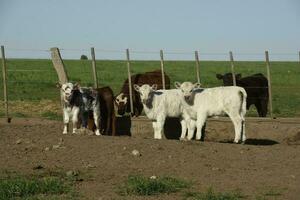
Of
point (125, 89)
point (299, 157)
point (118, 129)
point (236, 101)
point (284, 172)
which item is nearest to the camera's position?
point (284, 172)

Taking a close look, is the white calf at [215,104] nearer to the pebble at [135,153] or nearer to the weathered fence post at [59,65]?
the weathered fence post at [59,65]

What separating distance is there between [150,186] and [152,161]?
2495mm

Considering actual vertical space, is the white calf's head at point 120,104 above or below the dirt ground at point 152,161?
above

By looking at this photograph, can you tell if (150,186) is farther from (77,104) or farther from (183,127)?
(183,127)

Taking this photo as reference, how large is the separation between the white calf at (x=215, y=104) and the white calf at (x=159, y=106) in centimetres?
24

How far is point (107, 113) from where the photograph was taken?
1791 centimetres

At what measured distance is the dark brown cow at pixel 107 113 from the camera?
58.6 feet

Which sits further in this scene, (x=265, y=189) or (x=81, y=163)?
(x=81, y=163)

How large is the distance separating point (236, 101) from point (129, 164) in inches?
223

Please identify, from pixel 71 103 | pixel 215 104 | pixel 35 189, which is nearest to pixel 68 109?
pixel 71 103

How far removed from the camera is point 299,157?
12.8 meters

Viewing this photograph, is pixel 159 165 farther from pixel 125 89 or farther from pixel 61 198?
pixel 125 89

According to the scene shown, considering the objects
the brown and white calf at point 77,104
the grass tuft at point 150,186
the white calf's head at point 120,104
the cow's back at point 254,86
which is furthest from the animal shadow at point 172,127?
the grass tuft at point 150,186

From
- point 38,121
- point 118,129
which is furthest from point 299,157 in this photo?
point 38,121
